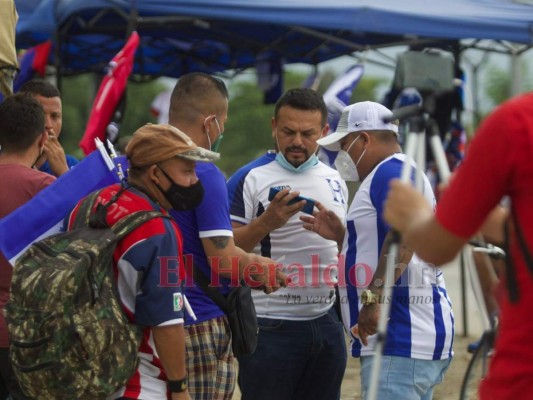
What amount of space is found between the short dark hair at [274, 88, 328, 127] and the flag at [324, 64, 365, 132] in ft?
8.66

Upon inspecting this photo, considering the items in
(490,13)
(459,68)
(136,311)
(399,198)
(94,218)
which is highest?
(399,198)

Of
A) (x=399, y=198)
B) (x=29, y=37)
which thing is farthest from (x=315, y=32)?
(x=399, y=198)

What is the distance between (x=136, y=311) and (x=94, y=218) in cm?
37

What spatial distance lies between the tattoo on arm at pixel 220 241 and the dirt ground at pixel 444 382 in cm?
344

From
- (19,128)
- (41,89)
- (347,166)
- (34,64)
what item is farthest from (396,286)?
(34,64)

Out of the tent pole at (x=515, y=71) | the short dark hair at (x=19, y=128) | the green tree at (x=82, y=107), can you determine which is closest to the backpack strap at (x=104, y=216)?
the short dark hair at (x=19, y=128)

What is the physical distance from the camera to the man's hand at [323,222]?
196 inches

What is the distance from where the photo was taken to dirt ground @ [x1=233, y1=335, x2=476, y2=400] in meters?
7.50

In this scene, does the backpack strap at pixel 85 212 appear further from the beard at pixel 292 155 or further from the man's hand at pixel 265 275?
the beard at pixel 292 155

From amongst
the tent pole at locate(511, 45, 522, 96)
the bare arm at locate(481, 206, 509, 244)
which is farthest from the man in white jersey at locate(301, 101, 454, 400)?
the tent pole at locate(511, 45, 522, 96)

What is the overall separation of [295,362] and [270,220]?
77cm

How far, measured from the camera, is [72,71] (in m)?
A: 12.2

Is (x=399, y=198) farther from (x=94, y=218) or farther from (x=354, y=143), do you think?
(x=354, y=143)

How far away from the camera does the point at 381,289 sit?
444 cm
